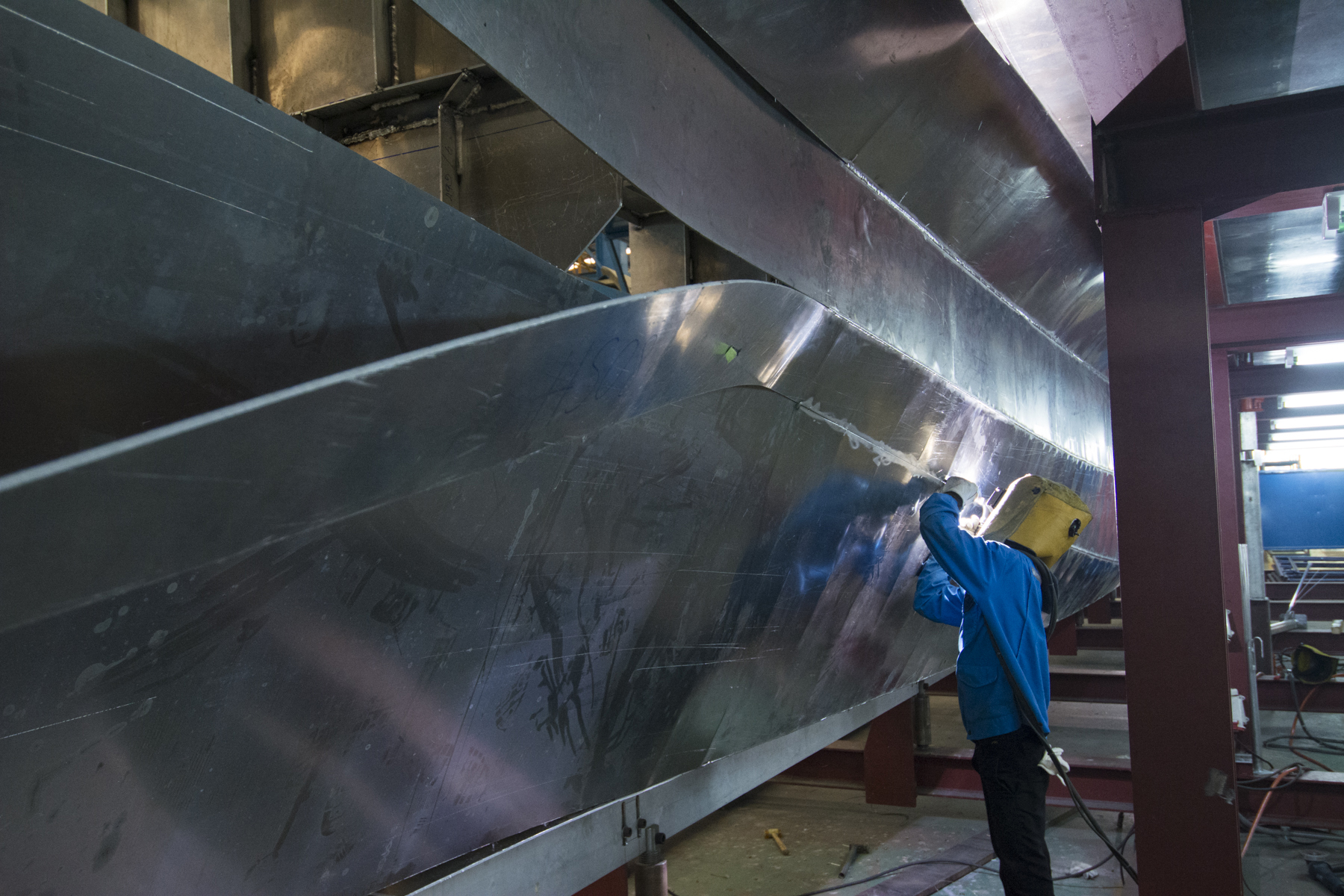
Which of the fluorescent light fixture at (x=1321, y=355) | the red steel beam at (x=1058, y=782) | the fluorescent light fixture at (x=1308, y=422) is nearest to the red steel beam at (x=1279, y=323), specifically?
the fluorescent light fixture at (x=1321, y=355)

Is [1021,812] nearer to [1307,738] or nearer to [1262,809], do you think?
[1262,809]

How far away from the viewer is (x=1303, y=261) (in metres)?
5.81

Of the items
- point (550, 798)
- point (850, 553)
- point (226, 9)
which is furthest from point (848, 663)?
point (226, 9)

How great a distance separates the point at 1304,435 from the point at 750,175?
19.3 metres

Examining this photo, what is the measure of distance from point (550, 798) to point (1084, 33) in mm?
2776

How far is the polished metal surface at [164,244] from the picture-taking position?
1054 mm

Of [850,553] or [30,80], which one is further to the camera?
A: [850,553]

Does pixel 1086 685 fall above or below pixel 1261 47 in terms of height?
below

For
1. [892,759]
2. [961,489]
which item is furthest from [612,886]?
[892,759]

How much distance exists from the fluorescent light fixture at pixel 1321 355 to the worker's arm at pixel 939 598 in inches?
303

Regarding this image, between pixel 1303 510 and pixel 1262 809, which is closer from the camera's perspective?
pixel 1262 809

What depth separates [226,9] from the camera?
2.22 meters

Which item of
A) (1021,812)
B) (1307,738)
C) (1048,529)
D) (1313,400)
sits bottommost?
(1307,738)

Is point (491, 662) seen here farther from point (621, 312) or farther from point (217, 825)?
point (621, 312)
